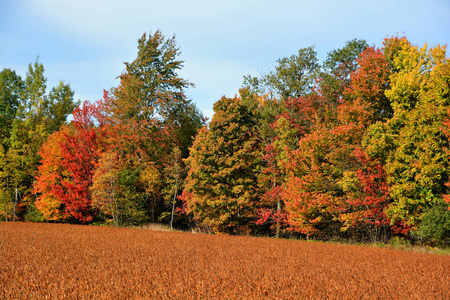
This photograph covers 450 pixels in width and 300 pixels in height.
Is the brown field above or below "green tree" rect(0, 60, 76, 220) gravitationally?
below

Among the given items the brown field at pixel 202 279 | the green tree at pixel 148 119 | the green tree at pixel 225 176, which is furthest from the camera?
the green tree at pixel 148 119

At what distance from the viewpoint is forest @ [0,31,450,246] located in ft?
58.7

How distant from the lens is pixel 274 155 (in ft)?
81.6

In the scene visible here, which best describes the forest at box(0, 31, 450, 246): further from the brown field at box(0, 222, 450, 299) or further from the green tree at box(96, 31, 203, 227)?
the brown field at box(0, 222, 450, 299)

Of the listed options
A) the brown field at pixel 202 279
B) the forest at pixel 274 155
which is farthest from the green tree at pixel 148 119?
the brown field at pixel 202 279

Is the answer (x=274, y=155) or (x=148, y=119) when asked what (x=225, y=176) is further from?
(x=148, y=119)

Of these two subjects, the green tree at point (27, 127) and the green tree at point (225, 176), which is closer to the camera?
the green tree at point (225, 176)

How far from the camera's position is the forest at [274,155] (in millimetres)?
17880

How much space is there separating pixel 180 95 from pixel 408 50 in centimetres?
2072

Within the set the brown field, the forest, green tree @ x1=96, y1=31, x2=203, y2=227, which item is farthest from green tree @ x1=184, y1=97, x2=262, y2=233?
the brown field

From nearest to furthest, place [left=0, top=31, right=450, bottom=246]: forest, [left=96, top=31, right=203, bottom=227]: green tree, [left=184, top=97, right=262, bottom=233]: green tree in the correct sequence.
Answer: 1. [left=0, top=31, right=450, bottom=246]: forest
2. [left=184, top=97, right=262, bottom=233]: green tree
3. [left=96, top=31, right=203, bottom=227]: green tree

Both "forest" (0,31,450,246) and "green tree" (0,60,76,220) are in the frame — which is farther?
"green tree" (0,60,76,220)

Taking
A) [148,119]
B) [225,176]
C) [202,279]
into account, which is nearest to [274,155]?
[225,176]

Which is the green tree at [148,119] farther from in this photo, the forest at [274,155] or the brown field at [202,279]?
the brown field at [202,279]
